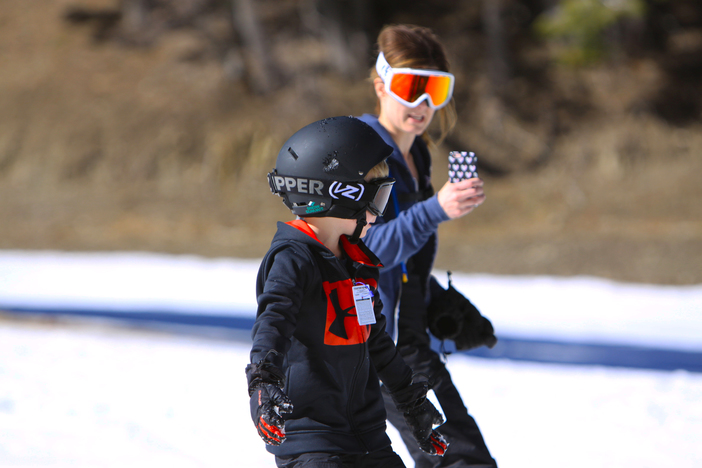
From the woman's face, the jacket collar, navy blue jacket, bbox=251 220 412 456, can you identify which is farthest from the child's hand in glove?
the woman's face

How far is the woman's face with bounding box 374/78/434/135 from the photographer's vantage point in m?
3.11

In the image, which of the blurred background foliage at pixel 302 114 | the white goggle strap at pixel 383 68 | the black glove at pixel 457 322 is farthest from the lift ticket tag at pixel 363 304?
the blurred background foliage at pixel 302 114

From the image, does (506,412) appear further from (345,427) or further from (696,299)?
(696,299)

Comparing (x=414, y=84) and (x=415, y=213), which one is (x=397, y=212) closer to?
(x=415, y=213)

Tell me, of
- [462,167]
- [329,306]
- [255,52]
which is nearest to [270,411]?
[329,306]

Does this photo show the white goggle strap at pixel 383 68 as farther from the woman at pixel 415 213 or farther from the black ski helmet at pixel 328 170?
the black ski helmet at pixel 328 170

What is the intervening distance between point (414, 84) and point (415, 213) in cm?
65

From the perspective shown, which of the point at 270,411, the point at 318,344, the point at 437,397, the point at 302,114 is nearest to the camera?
the point at 270,411

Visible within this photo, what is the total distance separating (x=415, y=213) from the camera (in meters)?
2.79

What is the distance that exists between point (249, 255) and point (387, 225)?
11503 millimetres

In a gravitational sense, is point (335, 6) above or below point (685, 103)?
above

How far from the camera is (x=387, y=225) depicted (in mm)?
2846

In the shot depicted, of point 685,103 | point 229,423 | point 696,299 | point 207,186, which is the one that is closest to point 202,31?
point 207,186

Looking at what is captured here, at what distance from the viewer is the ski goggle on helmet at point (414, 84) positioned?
308 cm
